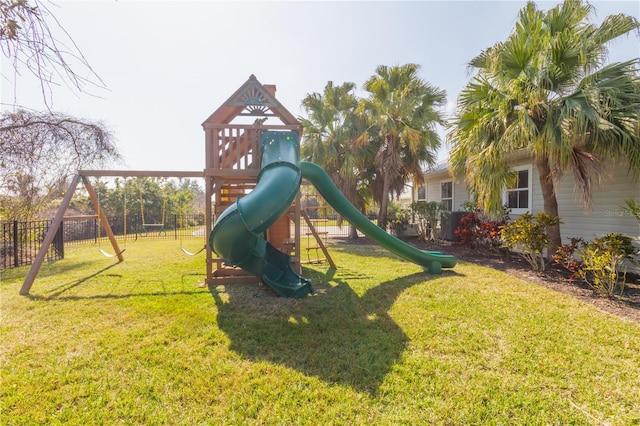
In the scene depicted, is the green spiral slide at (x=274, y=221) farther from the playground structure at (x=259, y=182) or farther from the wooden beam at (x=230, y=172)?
the wooden beam at (x=230, y=172)

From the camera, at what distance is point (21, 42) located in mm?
1854

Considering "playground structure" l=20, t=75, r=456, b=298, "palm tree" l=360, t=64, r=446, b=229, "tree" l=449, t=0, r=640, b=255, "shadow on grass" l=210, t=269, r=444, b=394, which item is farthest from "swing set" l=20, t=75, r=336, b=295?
"palm tree" l=360, t=64, r=446, b=229

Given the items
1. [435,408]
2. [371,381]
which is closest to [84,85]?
[371,381]

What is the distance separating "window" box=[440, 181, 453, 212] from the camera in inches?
510

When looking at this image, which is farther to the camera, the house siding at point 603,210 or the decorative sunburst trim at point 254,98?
the house siding at point 603,210

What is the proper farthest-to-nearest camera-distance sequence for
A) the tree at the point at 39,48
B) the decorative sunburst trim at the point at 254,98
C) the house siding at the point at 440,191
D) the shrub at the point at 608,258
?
the house siding at the point at 440,191 < the decorative sunburst trim at the point at 254,98 < the shrub at the point at 608,258 < the tree at the point at 39,48

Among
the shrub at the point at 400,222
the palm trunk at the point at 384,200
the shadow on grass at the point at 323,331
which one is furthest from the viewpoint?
the shrub at the point at 400,222

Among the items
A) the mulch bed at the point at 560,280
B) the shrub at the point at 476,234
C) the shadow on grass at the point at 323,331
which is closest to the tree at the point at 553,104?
the mulch bed at the point at 560,280

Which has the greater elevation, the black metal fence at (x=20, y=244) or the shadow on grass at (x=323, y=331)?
the black metal fence at (x=20, y=244)

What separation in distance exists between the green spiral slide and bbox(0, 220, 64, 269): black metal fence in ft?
26.0

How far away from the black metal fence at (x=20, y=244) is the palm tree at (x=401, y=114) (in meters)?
12.1

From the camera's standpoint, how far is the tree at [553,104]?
5129 mm

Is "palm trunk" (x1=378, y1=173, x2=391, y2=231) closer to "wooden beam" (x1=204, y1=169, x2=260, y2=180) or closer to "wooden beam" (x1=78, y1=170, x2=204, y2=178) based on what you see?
"wooden beam" (x1=204, y1=169, x2=260, y2=180)

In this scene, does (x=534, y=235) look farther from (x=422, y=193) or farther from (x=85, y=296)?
(x=422, y=193)
